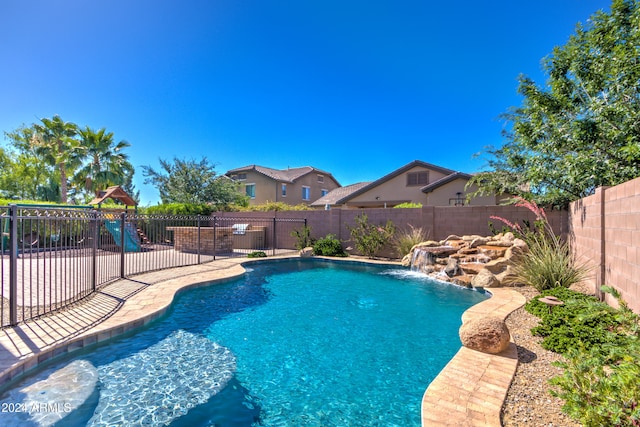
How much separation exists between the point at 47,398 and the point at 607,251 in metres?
7.92

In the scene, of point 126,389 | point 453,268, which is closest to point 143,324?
point 126,389

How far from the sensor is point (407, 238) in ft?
38.8

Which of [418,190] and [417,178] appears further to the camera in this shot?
[417,178]

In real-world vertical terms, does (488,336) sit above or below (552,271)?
below

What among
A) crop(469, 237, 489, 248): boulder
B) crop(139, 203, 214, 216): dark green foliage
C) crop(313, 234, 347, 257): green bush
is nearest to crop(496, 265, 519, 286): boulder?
crop(469, 237, 489, 248): boulder

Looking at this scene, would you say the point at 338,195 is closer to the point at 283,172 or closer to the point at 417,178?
the point at 283,172

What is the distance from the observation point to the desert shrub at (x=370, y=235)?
484 inches

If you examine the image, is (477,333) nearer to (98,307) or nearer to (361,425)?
(361,425)

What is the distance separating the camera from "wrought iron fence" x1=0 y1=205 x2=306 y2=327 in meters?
4.56

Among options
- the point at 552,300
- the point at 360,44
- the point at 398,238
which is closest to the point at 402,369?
the point at 552,300

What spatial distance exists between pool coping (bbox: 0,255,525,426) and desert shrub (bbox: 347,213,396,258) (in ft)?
17.8

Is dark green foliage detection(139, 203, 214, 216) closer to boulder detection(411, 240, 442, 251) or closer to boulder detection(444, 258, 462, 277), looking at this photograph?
boulder detection(411, 240, 442, 251)

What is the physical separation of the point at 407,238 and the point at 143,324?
9.43m

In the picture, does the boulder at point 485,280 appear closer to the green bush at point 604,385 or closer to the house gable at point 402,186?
the green bush at point 604,385
